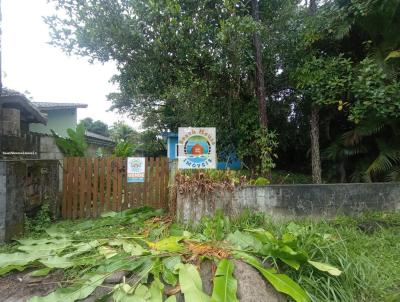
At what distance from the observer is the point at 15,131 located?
707 cm

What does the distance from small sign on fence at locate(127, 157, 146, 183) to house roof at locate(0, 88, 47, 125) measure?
3.80 m

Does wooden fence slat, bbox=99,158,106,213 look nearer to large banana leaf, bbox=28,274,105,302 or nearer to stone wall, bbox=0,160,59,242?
stone wall, bbox=0,160,59,242

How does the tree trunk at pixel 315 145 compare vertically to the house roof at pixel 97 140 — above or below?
below

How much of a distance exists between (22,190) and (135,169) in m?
2.12

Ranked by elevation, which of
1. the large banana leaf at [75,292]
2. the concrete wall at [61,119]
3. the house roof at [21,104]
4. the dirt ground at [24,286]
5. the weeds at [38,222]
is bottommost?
the dirt ground at [24,286]

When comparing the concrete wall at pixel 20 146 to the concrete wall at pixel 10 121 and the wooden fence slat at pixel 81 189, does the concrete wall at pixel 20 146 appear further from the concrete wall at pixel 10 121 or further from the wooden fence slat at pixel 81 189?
the wooden fence slat at pixel 81 189

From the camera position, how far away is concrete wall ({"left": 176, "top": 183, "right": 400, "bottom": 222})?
4.80m

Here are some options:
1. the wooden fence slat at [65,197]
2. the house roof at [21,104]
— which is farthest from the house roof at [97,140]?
the wooden fence slat at [65,197]

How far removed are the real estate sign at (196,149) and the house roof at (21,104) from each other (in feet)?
16.4

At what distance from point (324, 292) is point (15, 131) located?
726 centimetres

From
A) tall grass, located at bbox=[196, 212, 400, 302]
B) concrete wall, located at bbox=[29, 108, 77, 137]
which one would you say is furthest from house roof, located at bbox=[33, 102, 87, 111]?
tall grass, located at bbox=[196, 212, 400, 302]

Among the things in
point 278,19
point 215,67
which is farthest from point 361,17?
point 215,67

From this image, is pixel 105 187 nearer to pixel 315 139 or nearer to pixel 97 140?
pixel 315 139

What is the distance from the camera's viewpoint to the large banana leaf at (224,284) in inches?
102
